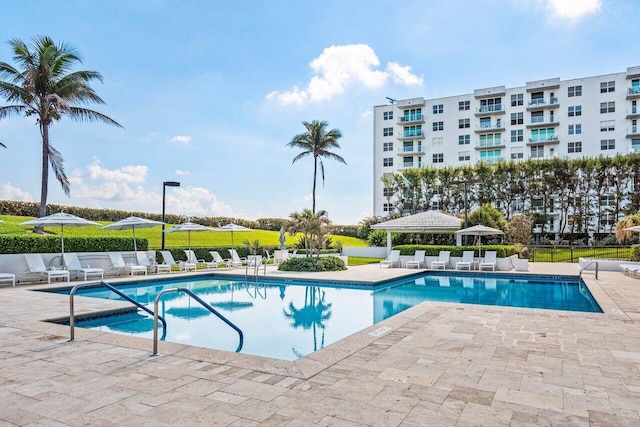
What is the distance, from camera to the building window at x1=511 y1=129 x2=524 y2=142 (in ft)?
160

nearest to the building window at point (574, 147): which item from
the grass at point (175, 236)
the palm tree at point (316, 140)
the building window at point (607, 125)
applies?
the building window at point (607, 125)

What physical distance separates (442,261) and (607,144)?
34700mm

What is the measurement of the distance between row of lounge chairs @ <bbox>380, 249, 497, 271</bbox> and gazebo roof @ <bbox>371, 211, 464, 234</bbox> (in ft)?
11.3

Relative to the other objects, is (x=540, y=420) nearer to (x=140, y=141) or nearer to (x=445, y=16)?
(x=445, y=16)

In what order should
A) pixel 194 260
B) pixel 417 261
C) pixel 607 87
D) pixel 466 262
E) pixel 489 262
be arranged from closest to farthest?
1. pixel 489 262
2. pixel 466 262
3. pixel 194 260
4. pixel 417 261
5. pixel 607 87

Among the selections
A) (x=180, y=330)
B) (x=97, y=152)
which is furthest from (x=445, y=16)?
(x=97, y=152)

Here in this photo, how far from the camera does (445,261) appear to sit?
→ 68.8 feet

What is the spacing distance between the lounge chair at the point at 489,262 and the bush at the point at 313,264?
616 cm

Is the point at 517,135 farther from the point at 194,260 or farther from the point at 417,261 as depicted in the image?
the point at 194,260

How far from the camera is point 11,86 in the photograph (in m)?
18.6

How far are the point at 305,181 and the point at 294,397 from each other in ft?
102

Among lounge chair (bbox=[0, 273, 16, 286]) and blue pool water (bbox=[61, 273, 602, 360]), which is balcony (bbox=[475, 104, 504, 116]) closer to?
blue pool water (bbox=[61, 273, 602, 360])

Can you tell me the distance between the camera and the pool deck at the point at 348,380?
3.65 m

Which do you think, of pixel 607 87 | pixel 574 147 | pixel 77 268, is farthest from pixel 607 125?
pixel 77 268
